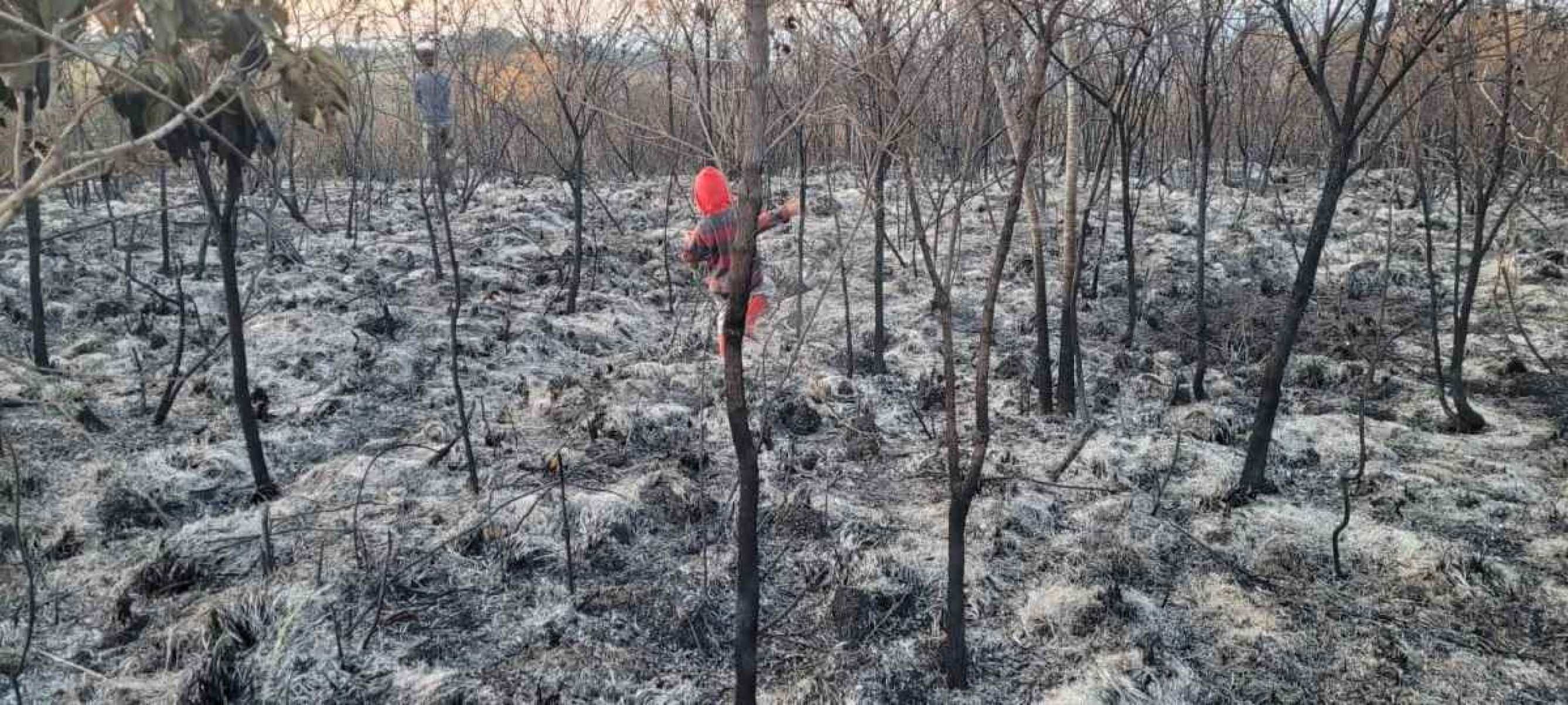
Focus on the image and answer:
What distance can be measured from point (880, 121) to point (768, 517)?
184 cm

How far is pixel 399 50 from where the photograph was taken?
6293 mm

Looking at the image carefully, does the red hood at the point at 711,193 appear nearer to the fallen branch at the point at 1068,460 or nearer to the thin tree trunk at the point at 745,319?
the fallen branch at the point at 1068,460

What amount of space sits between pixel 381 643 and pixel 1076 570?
232cm

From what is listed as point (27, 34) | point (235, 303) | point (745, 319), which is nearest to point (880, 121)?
point (745, 319)

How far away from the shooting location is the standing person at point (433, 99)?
463cm

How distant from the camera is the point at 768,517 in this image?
3.47m

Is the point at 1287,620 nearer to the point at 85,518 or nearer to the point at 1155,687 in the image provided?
the point at 1155,687

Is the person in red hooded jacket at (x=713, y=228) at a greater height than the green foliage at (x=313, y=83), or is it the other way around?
the green foliage at (x=313, y=83)

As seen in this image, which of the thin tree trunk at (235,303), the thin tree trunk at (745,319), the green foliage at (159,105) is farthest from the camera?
the thin tree trunk at (235,303)

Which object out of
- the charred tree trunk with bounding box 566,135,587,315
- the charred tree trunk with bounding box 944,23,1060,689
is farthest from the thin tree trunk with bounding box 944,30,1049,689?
the charred tree trunk with bounding box 566,135,587,315

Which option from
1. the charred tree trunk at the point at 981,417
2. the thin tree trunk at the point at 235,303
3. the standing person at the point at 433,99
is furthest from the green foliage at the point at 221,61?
the standing person at the point at 433,99

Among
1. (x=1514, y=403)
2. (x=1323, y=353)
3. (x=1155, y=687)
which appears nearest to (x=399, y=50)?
(x=1155, y=687)

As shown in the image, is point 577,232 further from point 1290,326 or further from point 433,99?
point 1290,326

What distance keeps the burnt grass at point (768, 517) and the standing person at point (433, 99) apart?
1.28 metres
